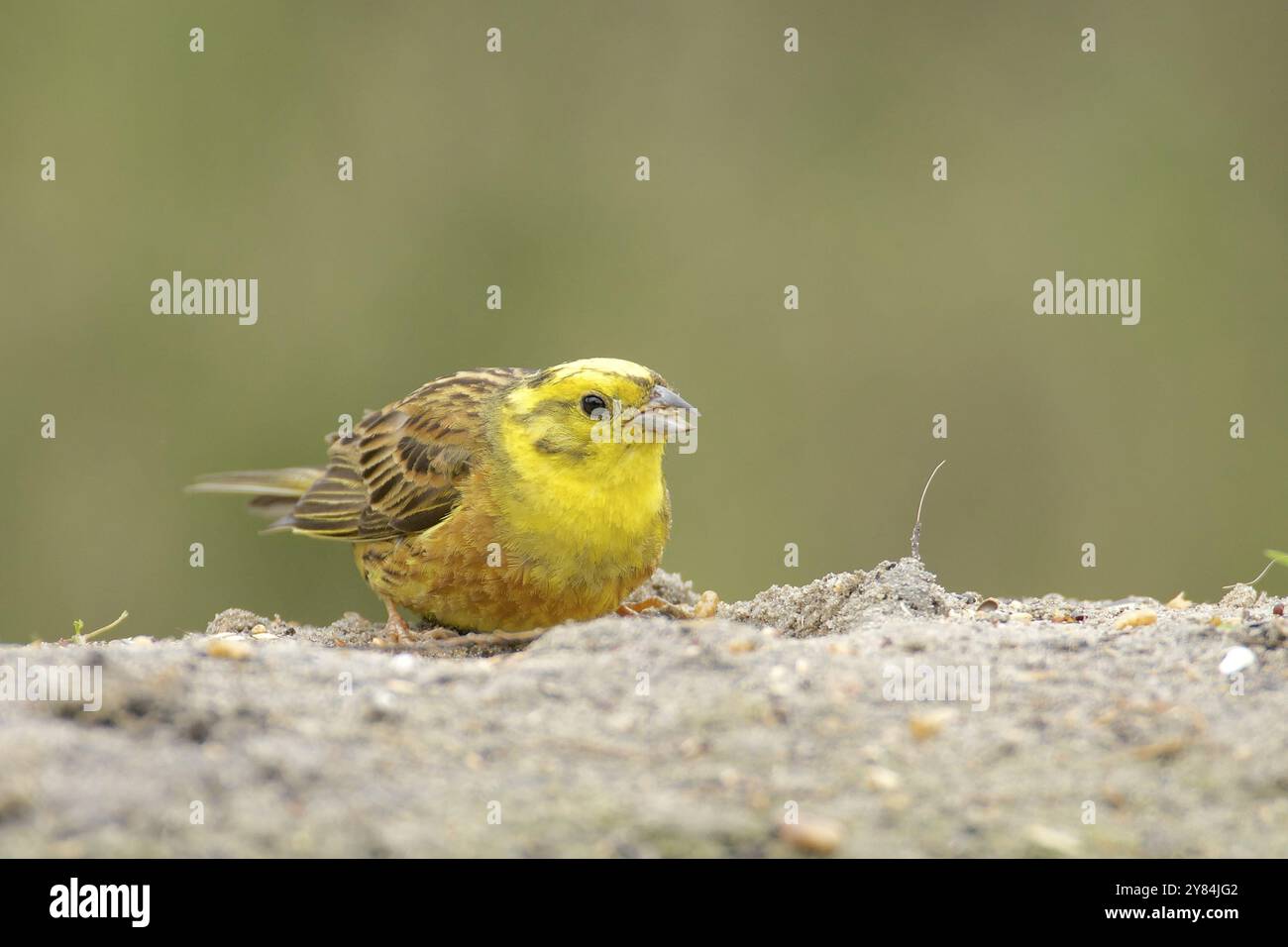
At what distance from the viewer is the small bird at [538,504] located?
18.7 ft

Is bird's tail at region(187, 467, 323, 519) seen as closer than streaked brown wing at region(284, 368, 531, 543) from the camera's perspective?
No

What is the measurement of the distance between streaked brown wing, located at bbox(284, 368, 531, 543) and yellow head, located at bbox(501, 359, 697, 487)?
440 mm

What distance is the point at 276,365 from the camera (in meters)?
11.4

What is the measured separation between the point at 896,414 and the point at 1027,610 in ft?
18.2

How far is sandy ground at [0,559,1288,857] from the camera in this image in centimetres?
315

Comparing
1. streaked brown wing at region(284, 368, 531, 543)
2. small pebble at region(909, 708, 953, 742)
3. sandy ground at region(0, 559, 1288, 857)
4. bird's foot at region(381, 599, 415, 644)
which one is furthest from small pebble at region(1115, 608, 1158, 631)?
bird's foot at region(381, 599, 415, 644)

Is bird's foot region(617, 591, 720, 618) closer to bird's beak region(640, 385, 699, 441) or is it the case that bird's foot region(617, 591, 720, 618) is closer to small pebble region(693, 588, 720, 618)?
small pebble region(693, 588, 720, 618)

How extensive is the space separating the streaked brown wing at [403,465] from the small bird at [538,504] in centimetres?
1

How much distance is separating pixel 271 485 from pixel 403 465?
180 cm

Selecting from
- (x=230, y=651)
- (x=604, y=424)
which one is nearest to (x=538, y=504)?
(x=604, y=424)

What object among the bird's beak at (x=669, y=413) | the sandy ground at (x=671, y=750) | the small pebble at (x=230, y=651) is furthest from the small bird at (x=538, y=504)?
the small pebble at (x=230, y=651)

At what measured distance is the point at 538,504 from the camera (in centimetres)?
575

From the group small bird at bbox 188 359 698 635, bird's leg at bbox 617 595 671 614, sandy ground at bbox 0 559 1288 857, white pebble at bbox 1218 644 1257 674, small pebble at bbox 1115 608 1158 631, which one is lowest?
sandy ground at bbox 0 559 1288 857

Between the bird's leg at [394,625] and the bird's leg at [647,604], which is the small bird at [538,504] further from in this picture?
the bird's leg at [647,604]
